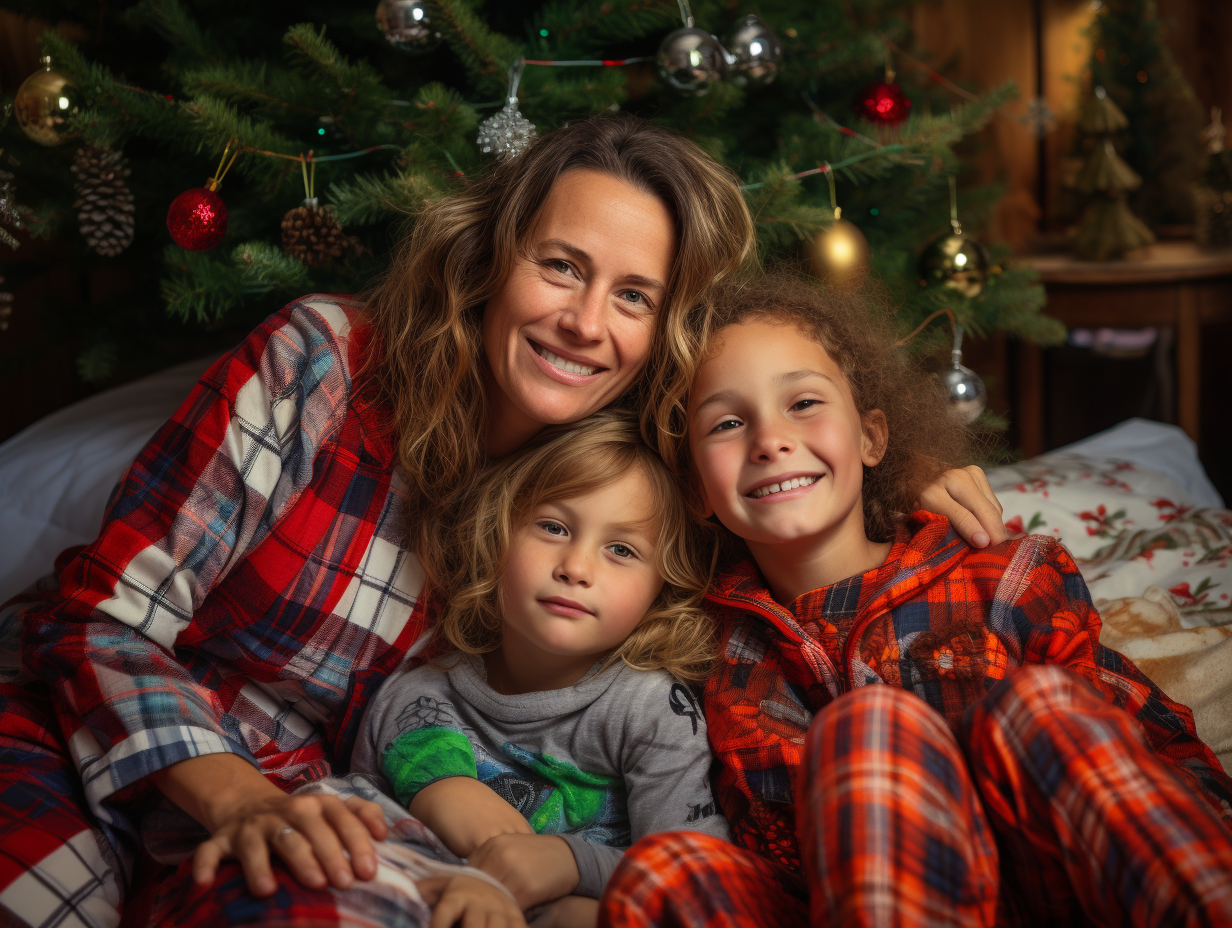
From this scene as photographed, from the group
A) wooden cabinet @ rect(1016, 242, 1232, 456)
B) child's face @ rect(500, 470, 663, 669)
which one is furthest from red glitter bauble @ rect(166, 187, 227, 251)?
wooden cabinet @ rect(1016, 242, 1232, 456)

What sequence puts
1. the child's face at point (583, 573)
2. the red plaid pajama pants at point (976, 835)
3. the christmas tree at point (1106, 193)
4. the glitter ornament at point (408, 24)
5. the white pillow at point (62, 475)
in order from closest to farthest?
the red plaid pajama pants at point (976, 835), the child's face at point (583, 573), the glitter ornament at point (408, 24), the white pillow at point (62, 475), the christmas tree at point (1106, 193)

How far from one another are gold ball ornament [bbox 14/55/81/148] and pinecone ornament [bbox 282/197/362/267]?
0.40 m

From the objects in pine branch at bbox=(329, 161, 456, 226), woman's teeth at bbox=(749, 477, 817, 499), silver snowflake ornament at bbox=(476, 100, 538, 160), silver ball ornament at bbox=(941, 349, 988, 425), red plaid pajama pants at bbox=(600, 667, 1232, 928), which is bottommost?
red plaid pajama pants at bbox=(600, 667, 1232, 928)

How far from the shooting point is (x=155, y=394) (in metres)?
1.98

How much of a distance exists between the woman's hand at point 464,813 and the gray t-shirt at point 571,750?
23 mm

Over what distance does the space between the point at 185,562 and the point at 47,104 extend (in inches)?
33.1

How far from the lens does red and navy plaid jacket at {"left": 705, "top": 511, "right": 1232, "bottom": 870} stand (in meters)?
1.13

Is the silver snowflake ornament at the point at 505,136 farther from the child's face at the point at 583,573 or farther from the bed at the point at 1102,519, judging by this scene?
the bed at the point at 1102,519

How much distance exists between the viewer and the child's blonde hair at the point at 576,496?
1255mm

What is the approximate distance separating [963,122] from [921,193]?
27 centimetres

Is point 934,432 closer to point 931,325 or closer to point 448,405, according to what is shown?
point 931,325

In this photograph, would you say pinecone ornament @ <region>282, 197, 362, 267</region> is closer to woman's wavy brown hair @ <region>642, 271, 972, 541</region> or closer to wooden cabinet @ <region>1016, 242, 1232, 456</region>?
woman's wavy brown hair @ <region>642, 271, 972, 541</region>

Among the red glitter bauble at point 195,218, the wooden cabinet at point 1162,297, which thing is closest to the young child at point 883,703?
the red glitter bauble at point 195,218

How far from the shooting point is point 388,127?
5.02ft
